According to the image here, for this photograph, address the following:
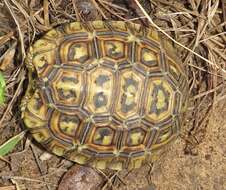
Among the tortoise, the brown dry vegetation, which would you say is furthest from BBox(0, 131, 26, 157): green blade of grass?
the tortoise

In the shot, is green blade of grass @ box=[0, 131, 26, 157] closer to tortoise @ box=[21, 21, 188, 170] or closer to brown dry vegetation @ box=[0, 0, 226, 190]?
brown dry vegetation @ box=[0, 0, 226, 190]

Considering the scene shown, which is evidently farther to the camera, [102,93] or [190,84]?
[190,84]

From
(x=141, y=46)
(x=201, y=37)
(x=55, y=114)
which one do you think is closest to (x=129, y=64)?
(x=141, y=46)

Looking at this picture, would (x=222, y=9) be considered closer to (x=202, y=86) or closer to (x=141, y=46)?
(x=202, y=86)

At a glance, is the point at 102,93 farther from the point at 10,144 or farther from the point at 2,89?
the point at 10,144

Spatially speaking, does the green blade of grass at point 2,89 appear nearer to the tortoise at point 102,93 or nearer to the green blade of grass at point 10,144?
the tortoise at point 102,93

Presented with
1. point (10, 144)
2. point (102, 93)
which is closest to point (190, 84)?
point (102, 93)
